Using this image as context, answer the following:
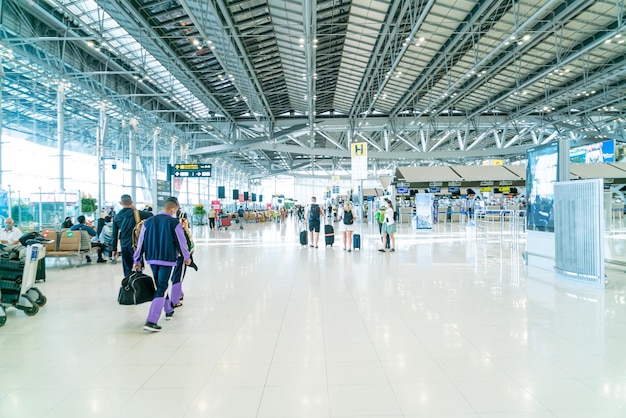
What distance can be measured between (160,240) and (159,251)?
0.41ft

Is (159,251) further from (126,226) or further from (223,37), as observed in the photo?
(223,37)

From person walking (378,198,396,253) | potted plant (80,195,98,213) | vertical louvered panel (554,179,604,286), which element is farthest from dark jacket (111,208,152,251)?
potted plant (80,195,98,213)

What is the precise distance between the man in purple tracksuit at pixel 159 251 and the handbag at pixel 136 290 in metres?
0.11

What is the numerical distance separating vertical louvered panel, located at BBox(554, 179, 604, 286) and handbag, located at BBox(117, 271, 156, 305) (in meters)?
6.88

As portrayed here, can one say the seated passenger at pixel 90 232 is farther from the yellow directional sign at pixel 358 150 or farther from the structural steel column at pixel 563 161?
the structural steel column at pixel 563 161

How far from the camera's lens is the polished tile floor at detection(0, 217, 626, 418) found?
293 cm

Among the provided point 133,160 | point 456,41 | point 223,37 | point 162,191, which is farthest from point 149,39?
point 133,160

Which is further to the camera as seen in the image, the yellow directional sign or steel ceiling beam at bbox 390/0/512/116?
the yellow directional sign

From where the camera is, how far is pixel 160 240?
476 centimetres

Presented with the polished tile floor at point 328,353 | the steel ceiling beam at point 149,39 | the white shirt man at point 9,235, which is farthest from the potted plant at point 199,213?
the polished tile floor at point 328,353

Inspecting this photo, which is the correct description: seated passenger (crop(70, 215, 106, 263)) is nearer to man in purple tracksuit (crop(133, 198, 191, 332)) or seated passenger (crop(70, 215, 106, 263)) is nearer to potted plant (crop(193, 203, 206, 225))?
man in purple tracksuit (crop(133, 198, 191, 332))

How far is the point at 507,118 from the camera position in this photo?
31.7 m

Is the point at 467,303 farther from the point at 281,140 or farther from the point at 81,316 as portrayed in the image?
the point at 281,140

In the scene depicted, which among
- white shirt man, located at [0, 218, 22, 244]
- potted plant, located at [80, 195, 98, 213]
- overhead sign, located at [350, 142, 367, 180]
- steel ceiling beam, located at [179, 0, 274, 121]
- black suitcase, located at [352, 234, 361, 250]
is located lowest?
black suitcase, located at [352, 234, 361, 250]
